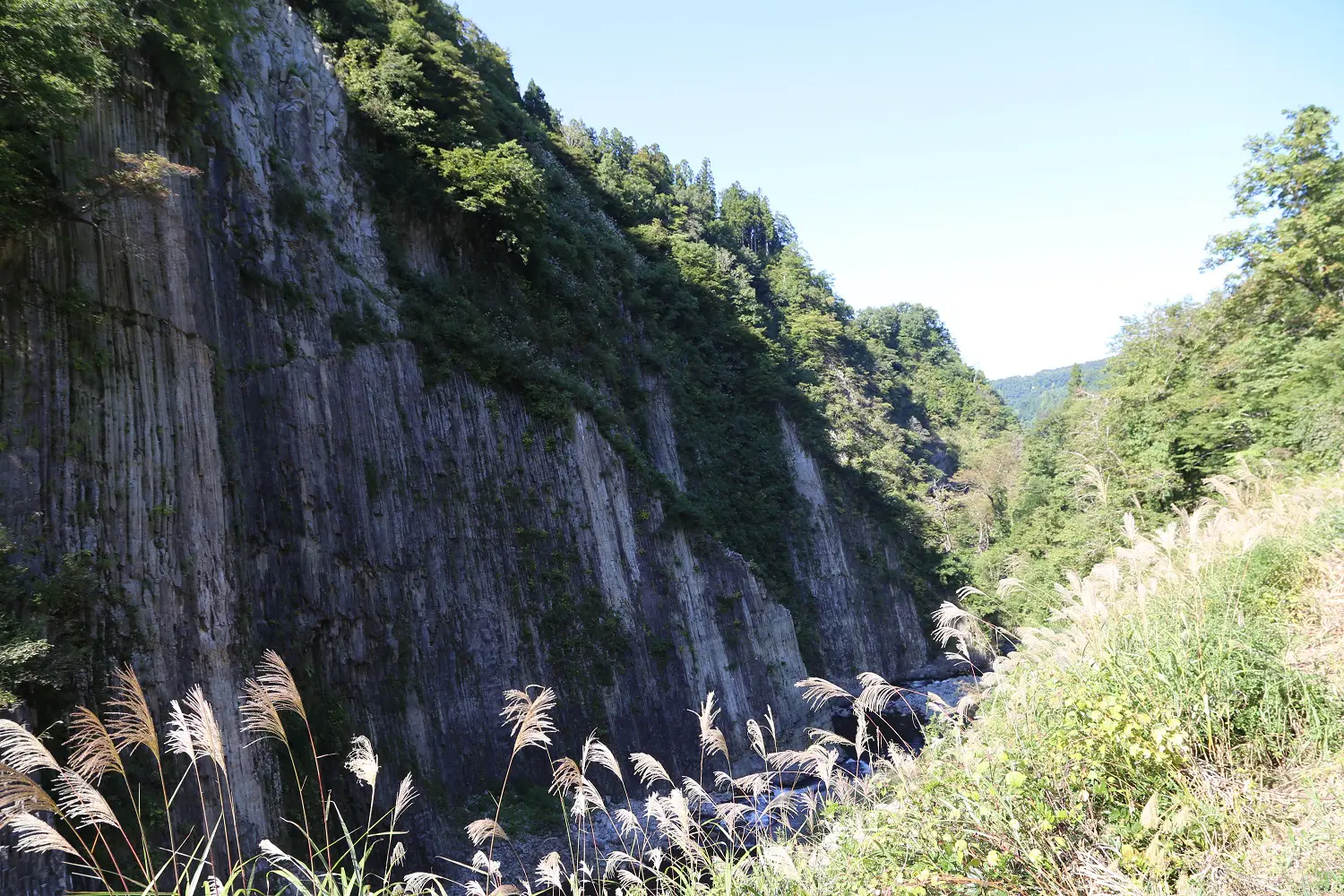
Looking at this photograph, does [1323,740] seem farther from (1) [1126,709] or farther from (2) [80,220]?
(2) [80,220]

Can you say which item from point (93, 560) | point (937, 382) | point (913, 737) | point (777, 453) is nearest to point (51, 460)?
point (93, 560)

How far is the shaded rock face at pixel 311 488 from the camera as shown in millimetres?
8672

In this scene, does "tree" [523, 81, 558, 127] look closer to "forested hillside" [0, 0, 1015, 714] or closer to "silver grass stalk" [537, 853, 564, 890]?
"forested hillside" [0, 0, 1015, 714]

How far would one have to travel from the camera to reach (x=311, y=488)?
43.3ft

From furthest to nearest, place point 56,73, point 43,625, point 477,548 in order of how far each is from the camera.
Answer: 1. point 477,548
2. point 56,73
3. point 43,625

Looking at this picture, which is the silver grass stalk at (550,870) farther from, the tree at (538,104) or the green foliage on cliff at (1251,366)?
the tree at (538,104)

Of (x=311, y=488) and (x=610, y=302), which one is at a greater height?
(x=610, y=302)

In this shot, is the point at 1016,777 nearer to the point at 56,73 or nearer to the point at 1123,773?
the point at 1123,773

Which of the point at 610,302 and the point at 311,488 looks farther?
the point at 610,302

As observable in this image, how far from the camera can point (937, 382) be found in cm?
7062

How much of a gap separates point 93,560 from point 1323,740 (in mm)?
11441

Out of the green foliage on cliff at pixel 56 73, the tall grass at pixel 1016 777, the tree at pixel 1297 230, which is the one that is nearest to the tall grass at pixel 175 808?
the tall grass at pixel 1016 777

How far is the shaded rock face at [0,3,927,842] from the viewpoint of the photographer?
8.67 metres

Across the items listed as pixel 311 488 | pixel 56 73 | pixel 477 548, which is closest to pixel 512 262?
pixel 477 548
